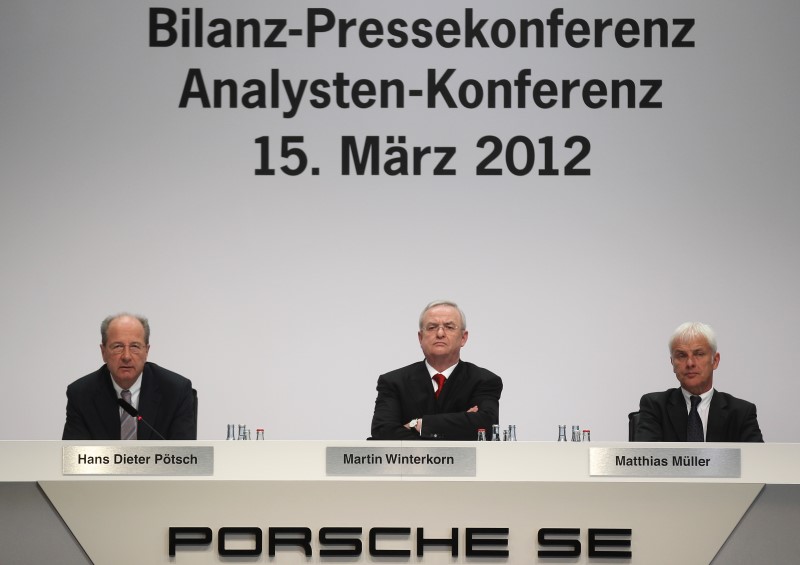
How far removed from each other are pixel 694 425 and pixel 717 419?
85 mm

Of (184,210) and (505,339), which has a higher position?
(184,210)

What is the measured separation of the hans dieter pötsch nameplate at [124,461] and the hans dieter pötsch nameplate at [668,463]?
1.23 m

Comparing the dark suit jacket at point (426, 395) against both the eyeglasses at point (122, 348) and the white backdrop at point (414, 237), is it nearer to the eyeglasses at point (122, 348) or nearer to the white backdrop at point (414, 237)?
the eyeglasses at point (122, 348)

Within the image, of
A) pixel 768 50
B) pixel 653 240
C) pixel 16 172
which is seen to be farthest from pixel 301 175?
pixel 768 50

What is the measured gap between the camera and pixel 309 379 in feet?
18.4

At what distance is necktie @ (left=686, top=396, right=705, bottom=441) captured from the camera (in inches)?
157

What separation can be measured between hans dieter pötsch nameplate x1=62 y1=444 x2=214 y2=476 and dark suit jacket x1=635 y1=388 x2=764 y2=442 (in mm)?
1711

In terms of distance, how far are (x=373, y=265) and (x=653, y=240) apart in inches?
56.8

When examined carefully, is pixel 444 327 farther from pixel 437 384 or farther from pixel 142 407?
pixel 142 407

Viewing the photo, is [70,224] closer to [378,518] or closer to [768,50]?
[378,518]

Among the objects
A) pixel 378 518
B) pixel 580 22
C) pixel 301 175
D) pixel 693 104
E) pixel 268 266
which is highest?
pixel 580 22

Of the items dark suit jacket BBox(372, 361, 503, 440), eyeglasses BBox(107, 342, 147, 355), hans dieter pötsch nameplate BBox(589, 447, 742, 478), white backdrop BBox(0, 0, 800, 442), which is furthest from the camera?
white backdrop BBox(0, 0, 800, 442)

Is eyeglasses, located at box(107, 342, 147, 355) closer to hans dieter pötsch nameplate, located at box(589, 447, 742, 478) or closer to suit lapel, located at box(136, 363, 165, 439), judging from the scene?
suit lapel, located at box(136, 363, 165, 439)

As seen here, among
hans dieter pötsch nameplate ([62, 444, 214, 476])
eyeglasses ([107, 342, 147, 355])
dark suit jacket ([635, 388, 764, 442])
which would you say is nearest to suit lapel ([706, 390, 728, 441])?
dark suit jacket ([635, 388, 764, 442])
